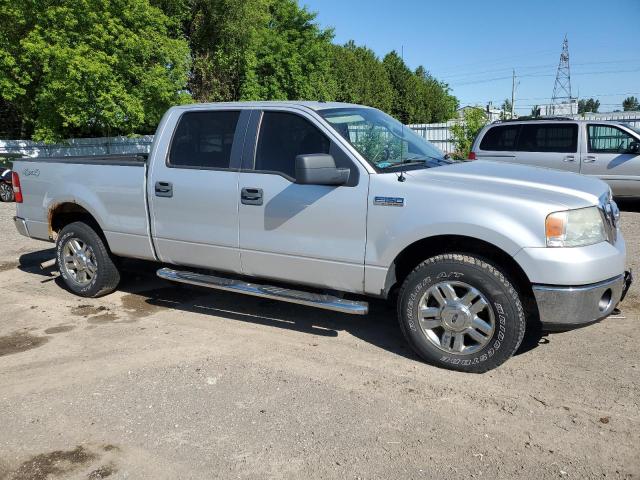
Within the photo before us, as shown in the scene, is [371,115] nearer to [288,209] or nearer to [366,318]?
[288,209]

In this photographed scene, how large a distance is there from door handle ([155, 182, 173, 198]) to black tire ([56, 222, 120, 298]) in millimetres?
1189

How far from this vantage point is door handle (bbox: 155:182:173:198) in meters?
5.26

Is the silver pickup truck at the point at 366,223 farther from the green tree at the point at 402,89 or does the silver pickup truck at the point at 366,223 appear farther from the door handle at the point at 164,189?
the green tree at the point at 402,89

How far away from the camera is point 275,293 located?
187 inches

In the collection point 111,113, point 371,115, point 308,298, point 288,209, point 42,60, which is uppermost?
point 42,60

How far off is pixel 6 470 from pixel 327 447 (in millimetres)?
1748

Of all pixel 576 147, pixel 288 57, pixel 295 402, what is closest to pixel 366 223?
pixel 295 402

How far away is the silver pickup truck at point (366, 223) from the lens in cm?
385

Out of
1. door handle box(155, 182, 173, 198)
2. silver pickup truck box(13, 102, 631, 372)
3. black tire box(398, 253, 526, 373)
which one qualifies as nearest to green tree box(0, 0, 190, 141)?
silver pickup truck box(13, 102, 631, 372)

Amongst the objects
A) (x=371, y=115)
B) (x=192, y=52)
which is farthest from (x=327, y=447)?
(x=192, y=52)

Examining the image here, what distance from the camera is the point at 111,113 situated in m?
→ 18.7

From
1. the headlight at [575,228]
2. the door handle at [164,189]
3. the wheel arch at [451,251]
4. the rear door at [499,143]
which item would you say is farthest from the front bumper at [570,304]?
the rear door at [499,143]

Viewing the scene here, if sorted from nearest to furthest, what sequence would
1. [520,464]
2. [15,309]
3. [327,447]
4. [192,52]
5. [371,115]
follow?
[520,464]
[327,447]
[371,115]
[15,309]
[192,52]

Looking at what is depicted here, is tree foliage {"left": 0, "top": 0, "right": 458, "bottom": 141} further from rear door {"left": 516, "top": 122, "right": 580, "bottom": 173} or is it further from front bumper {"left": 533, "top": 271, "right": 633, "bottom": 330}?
front bumper {"left": 533, "top": 271, "right": 633, "bottom": 330}
